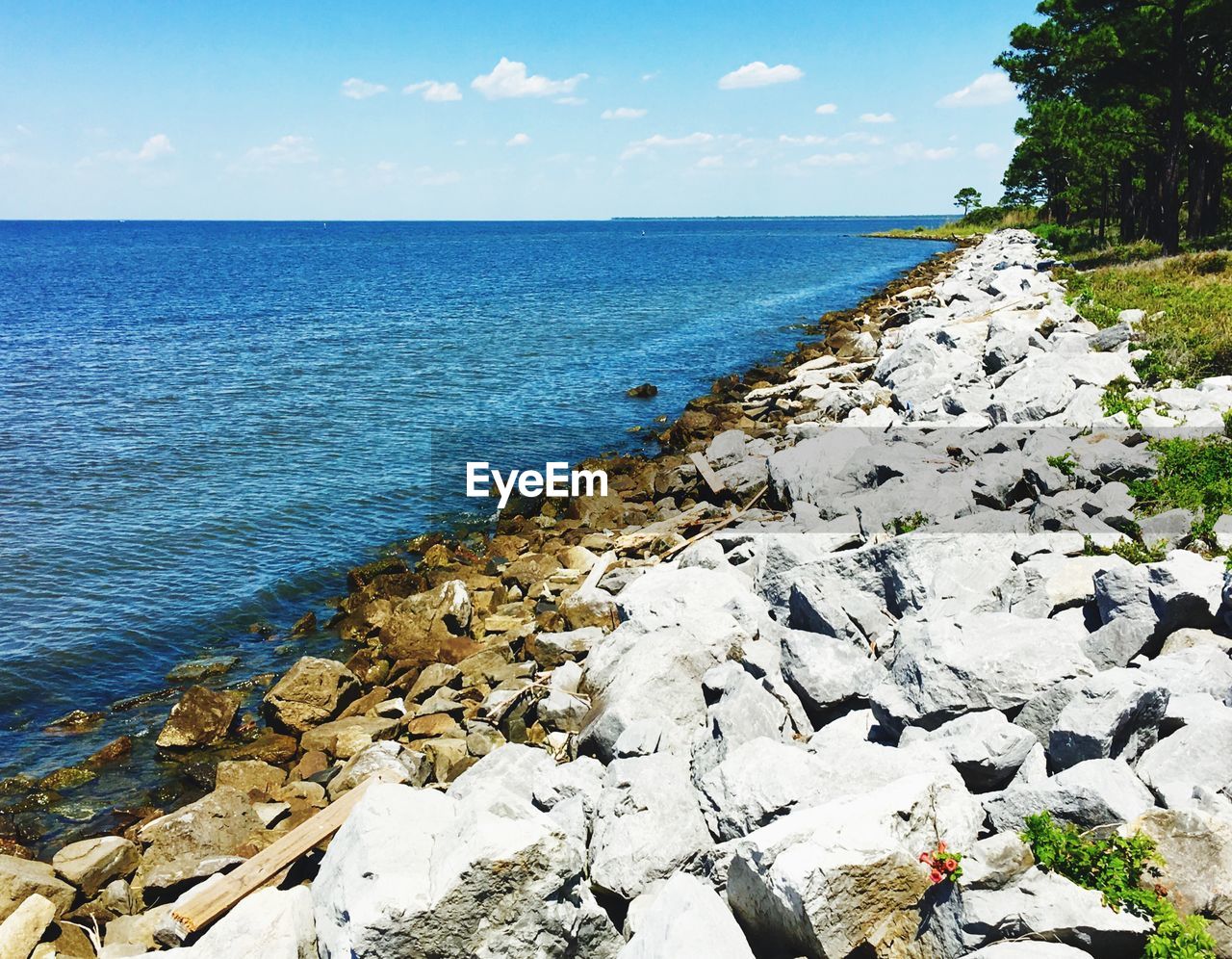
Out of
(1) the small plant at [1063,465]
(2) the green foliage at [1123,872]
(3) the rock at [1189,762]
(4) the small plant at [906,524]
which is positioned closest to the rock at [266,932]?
(2) the green foliage at [1123,872]

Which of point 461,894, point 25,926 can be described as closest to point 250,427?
point 25,926

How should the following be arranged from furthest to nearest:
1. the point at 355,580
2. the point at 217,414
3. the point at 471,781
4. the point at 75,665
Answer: the point at 217,414 < the point at 355,580 < the point at 75,665 < the point at 471,781

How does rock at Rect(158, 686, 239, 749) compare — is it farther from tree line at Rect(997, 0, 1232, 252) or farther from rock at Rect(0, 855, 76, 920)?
tree line at Rect(997, 0, 1232, 252)

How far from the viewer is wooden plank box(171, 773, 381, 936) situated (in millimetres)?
6996

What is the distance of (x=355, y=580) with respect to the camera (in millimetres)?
15734

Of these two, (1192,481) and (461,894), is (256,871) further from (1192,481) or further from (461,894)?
(1192,481)

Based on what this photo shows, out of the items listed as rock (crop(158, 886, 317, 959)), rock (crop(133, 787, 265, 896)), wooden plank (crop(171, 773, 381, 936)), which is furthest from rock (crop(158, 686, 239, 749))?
rock (crop(158, 886, 317, 959))

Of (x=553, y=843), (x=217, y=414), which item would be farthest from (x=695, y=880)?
(x=217, y=414)

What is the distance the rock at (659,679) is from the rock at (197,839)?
383 centimetres

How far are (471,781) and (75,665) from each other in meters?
9.30

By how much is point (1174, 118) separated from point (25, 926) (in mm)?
40767

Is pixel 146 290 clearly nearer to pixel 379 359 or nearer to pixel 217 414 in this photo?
pixel 379 359

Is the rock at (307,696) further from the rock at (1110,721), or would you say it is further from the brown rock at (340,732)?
the rock at (1110,721)

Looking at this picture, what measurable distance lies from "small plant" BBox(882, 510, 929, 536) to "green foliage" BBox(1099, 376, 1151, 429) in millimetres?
4909
